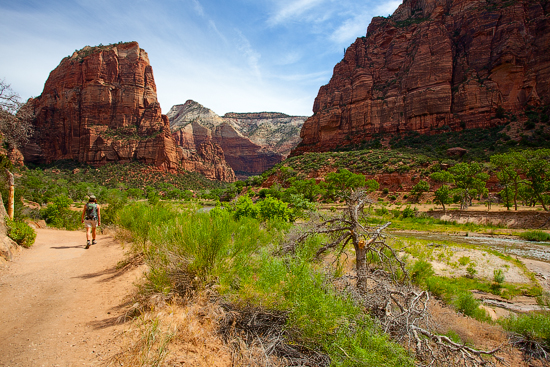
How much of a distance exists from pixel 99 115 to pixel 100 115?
38 centimetres

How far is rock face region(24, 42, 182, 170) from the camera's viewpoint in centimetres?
8144

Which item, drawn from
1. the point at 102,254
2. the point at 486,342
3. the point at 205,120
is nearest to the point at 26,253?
the point at 102,254

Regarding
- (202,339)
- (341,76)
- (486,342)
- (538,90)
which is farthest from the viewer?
(341,76)

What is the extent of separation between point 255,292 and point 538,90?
3024 inches

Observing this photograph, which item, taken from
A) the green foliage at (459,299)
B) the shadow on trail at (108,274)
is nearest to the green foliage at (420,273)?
the green foliage at (459,299)

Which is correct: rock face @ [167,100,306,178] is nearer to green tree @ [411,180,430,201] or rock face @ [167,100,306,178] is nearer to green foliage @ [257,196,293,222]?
green tree @ [411,180,430,201]

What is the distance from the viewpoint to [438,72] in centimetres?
6288

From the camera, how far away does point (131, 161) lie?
8006 centimetres

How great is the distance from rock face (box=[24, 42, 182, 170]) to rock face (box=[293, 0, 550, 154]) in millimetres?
52584

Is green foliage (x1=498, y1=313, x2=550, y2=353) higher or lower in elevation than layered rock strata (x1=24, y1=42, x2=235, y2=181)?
lower

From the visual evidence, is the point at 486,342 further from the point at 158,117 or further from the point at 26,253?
the point at 158,117

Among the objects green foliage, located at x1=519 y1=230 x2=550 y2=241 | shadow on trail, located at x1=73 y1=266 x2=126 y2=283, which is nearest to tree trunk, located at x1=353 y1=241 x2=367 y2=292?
shadow on trail, located at x1=73 y1=266 x2=126 y2=283

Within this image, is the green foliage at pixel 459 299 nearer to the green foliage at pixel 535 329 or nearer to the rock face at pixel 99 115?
the green foliage at pixel 535 329

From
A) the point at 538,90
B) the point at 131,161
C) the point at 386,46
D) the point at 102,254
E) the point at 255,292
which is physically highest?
the point at 386,46
